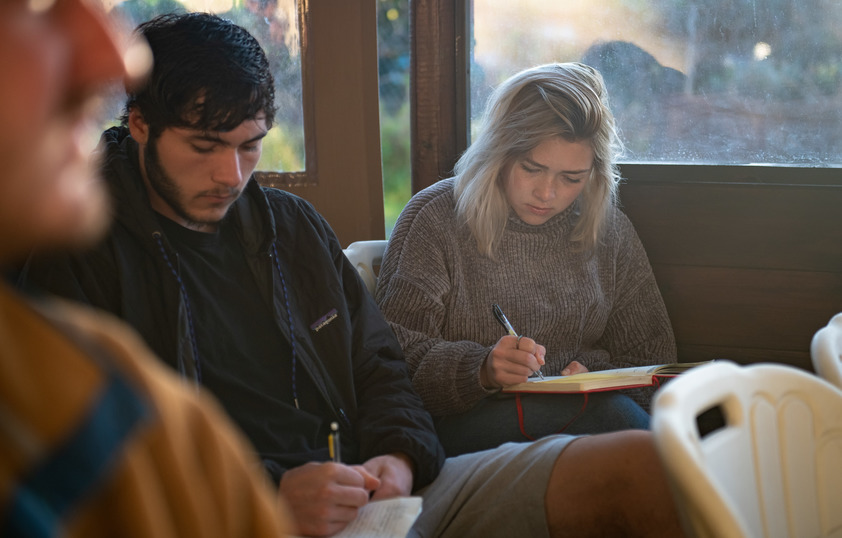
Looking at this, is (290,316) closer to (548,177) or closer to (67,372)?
(548,177)

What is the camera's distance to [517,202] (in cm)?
200

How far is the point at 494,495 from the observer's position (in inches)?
52.2

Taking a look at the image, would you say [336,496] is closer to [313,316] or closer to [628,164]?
[313,316]

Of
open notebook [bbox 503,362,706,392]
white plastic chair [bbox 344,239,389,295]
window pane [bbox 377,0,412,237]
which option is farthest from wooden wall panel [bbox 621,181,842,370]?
window pane [bbox 377,0,412,237]

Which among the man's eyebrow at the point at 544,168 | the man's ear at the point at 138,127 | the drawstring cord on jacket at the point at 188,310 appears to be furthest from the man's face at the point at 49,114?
the man's eyebrow at the point at 544,168

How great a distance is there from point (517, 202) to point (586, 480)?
0.91 meters

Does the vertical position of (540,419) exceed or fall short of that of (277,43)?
it falls short

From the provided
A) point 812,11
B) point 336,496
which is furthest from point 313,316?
point 812,11

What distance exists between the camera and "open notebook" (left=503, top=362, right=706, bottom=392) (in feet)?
5.23

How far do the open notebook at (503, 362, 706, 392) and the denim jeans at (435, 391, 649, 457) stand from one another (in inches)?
2.2

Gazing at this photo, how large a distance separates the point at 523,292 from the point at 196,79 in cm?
99

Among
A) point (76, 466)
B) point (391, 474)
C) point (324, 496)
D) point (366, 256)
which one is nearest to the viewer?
point (76, 466)

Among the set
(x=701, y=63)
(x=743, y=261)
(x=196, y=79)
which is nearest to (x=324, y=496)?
(x=196, y=79)

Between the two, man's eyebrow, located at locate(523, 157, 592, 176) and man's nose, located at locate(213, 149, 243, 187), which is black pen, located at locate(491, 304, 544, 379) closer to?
man's eyebrow, located at locate(523, 157, 592, 176)
